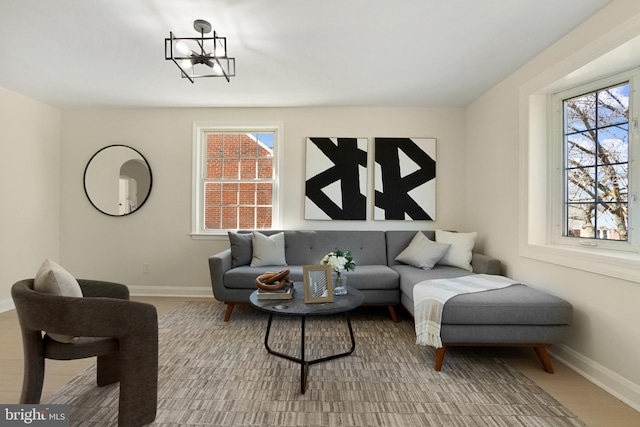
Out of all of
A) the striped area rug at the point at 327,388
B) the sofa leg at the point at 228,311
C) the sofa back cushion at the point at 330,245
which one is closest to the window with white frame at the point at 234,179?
the sofa back cushion at the point at 330,245

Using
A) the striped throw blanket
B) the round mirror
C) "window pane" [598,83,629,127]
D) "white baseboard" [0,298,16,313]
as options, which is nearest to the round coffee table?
the striped throw blanket

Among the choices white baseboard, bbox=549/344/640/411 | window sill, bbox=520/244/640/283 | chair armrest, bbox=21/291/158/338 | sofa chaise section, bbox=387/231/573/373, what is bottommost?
white baseboard, bbox=549/344/640/411

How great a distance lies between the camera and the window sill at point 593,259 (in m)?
1.82

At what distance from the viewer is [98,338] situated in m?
1.60

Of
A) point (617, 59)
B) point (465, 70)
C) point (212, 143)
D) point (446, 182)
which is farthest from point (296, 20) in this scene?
point (446, 182)

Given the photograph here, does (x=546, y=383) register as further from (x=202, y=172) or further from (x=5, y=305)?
(x=5, y=305)

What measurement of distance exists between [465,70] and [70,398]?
3.88 m

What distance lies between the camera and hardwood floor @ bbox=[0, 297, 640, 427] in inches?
66.9

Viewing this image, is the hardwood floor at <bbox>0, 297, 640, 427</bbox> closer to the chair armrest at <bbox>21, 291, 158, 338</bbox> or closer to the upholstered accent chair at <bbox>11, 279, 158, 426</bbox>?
the upholstered accent chair at <bbox>11, 279, 158, 426</bbox>

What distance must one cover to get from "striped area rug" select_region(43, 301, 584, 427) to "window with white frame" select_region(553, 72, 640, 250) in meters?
1.22

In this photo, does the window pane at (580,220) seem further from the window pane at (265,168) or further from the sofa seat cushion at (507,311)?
the window pane at (265,168)

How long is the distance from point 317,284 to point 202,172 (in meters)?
2.68

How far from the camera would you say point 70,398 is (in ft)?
5.90

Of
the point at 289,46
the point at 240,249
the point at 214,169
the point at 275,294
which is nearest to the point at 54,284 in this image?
the point at 275,294
